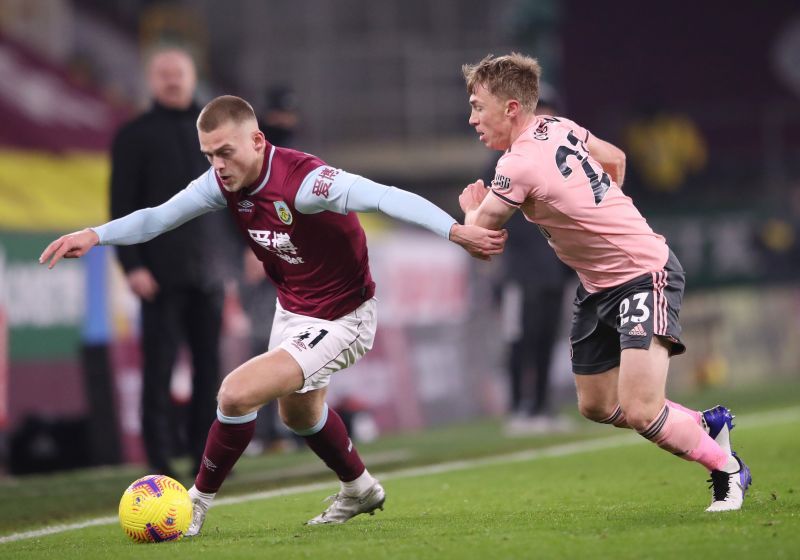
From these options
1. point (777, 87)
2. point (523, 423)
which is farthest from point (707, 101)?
point (523, 423)

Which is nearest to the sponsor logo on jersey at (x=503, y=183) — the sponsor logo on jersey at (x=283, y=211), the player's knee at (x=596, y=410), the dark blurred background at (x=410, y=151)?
the sponsor logo on jersey at (x=283, y=211)

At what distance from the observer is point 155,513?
5.93m

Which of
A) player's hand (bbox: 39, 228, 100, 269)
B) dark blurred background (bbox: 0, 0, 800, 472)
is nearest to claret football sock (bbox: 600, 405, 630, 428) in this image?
player's hand (bbox: 39, 228, 100, 269)

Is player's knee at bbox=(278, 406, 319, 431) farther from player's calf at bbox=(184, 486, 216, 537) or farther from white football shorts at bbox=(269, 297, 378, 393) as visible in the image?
player's calf at bbox=(184, 486, 216, 537)

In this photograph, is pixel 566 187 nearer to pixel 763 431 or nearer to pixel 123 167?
pixel 123 167

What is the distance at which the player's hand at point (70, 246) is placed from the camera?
5.99 meters

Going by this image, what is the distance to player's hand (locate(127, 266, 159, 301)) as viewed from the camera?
883 cm

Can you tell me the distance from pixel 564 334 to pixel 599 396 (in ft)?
35.6

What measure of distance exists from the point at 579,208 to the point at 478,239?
563 mm

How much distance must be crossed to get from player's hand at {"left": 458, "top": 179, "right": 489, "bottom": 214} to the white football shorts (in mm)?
721

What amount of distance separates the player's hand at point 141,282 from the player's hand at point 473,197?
3327 millimetres

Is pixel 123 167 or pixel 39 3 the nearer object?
pixel 123 167

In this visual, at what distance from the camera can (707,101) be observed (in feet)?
89.9

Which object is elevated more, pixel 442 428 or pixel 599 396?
pixel 599 396
